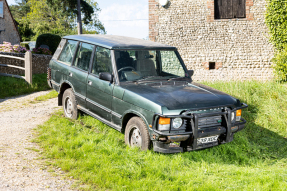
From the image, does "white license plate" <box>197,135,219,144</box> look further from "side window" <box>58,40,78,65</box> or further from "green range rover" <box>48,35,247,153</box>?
"side window" <box>58,40,78,65</box>

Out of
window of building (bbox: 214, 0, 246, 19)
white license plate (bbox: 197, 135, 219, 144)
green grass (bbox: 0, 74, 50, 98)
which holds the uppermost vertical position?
window of building (bbox: 214, 0, 246, 19)

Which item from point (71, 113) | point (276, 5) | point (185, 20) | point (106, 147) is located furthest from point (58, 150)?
point (276, 5)

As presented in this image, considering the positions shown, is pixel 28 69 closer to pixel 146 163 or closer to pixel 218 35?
pixel 218 35

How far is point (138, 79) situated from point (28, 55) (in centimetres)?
845

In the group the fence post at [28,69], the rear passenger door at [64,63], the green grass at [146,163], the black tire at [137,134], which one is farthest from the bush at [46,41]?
the black tire at [137,134]

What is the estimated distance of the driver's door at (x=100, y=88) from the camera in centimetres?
552

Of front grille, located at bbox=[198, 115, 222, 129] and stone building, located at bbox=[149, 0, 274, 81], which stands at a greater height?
stone building, located at bbox=[149, 0, 274, 81]

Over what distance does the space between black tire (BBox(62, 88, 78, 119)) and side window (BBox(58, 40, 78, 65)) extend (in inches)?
28.1

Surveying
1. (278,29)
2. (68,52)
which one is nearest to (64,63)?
(68,52)

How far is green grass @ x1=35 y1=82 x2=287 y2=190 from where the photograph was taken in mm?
4145

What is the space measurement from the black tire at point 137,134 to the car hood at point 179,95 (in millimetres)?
325

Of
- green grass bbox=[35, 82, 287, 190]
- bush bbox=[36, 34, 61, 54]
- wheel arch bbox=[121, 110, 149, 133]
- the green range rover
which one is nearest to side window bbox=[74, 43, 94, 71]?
the green range rover

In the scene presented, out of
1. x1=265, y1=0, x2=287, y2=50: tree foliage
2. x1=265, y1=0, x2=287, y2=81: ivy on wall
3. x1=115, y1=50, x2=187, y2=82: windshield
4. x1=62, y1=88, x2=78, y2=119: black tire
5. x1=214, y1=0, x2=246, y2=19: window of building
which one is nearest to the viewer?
x1=115, y1=50, x2=187, y2=82: windshield

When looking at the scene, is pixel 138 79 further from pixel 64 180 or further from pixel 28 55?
pixel 28 55
